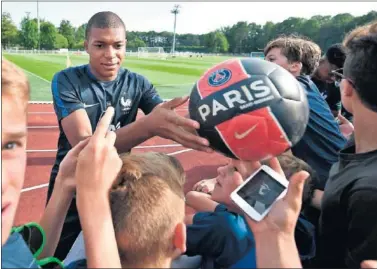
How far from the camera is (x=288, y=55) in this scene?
404 cm

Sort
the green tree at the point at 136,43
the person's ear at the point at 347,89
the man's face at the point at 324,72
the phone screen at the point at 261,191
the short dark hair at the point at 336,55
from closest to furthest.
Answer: the phone screen at the point at 261,191 → the person's ear at the point at 347,89 → the short dark hair at the point at 336,55 → the man's face at the point at 324,72 → the green tree at the point at 136,43

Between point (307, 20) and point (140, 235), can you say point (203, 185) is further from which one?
point (307, 20)

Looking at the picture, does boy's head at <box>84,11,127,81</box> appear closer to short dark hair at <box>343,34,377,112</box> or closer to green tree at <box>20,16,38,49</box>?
short dark hair at <box>343,34,377,112</box>

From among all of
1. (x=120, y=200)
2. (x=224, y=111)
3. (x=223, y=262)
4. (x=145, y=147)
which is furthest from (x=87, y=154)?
(x=145, y=147)

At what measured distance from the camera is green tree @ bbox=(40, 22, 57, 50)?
3150 inches

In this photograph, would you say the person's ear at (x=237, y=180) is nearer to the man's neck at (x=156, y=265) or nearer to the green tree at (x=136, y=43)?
the man's neck at (x=156, y=265)

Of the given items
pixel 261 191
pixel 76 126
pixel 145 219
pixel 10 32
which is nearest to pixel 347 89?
pixel 261 191

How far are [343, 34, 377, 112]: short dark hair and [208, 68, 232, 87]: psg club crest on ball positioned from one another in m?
0.65

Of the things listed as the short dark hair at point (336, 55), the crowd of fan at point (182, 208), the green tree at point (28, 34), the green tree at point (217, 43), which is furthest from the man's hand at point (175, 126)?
the green tree at point (217, 43)

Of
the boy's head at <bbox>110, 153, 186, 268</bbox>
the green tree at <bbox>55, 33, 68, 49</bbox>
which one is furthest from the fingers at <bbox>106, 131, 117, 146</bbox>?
the green tree at <bbox>55, 33, 68, 49</bbox>

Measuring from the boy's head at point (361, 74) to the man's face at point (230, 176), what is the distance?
697mm

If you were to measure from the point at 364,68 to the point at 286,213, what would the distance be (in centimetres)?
103

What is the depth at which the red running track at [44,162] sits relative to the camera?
17.5 ft

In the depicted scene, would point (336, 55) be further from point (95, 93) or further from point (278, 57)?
point (95, 93)
